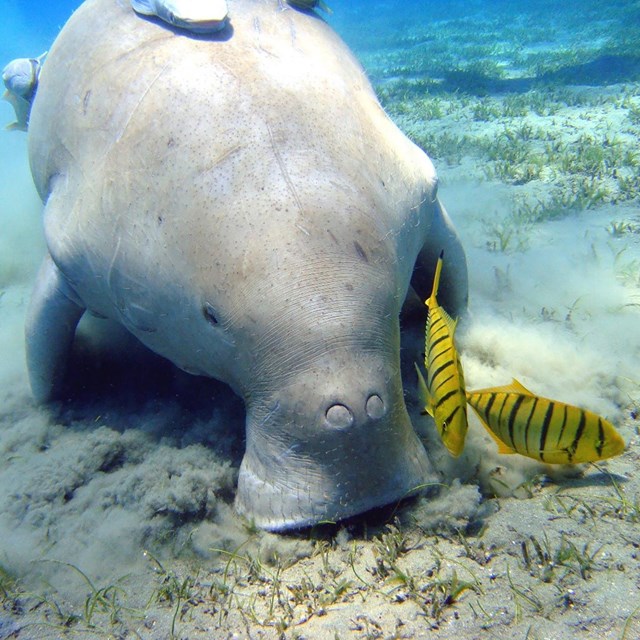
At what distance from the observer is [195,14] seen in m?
2.93

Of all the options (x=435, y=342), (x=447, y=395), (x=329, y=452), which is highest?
(x=435, y=342)

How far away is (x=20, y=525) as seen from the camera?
2.91 meters

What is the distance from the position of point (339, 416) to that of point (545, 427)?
0.87m

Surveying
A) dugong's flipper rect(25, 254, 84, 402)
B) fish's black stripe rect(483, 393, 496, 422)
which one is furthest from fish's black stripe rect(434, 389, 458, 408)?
dugong's flipper rect(25, 254, 84, 402)

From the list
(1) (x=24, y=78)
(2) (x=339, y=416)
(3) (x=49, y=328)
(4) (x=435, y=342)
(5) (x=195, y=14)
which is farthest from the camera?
(1) (x=24, y=78)

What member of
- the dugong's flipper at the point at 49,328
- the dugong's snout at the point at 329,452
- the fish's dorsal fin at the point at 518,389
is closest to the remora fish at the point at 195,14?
the dugong's flipper at the point at 49,328

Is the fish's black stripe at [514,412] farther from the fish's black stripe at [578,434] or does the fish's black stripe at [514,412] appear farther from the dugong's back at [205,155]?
the dugong's back at [205,155]

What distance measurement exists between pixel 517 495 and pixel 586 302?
8.05ft

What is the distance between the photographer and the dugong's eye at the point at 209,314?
7.62 ft

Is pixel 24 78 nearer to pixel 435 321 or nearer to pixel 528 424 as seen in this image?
pixel 435 321

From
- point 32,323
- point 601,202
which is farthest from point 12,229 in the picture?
point 601,202

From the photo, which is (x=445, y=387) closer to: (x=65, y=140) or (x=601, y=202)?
(x=65, y=140)

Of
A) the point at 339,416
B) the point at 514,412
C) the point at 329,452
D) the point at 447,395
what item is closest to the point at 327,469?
the point at 329,452

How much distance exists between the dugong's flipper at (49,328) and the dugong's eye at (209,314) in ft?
5.32
